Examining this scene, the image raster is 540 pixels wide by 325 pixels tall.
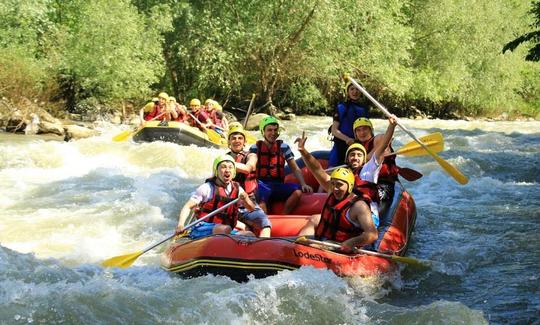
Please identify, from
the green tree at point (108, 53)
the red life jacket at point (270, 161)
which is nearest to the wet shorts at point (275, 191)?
the red life jacket at point (270, 161)

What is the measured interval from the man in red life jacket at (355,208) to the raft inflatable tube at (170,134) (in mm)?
6818

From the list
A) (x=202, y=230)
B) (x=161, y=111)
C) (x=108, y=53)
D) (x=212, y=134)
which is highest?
(x=108, y=53)

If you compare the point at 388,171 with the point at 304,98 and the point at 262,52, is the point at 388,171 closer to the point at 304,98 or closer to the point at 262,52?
the point at 262,52

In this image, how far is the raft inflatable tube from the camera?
12266 millimetres

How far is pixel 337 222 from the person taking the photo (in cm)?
527

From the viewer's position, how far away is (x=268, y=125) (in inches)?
263

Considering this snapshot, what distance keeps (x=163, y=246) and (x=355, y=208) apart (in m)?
2.41

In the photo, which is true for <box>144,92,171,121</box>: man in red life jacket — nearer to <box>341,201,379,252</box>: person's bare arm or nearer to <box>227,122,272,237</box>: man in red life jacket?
<box>227,122,272,237</box>: man in red life jacket

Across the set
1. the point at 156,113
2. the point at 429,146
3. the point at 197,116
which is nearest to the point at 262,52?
the point at 197,116

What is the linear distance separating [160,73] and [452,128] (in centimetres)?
869

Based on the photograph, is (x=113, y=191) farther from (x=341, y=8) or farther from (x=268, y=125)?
(x=341, y=8)

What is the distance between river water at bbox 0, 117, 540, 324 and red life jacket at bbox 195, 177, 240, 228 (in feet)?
2.02

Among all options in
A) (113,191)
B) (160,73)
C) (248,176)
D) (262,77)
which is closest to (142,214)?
(113,191)

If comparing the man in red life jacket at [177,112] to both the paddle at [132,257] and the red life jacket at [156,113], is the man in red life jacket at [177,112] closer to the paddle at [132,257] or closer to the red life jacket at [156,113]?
the red life jacket at [156,113]
